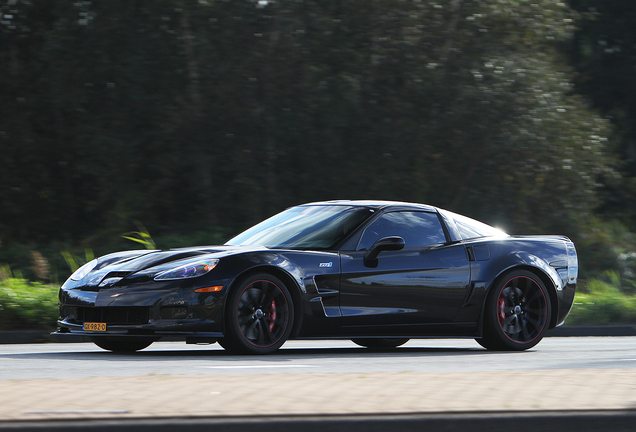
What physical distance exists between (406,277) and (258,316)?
5.15 feet

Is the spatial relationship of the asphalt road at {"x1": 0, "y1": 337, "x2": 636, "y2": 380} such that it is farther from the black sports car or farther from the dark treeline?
the dark treeline

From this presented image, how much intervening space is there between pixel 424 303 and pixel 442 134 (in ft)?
36.7

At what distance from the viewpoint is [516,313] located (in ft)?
32.1

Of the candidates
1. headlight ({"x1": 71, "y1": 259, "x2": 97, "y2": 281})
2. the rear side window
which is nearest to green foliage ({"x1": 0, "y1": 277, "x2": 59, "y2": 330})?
headlight ({"x1": 71, "y1": 259, "x2": 97, "y2": 281})

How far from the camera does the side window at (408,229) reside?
909 cm

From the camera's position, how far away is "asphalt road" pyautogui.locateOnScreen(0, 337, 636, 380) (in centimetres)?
706

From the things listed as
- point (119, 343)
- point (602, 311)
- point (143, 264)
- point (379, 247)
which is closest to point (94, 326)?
point (143, 264)

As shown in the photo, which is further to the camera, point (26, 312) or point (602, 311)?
point (602, 311)

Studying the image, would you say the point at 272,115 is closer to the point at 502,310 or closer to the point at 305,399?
the point at 502,310

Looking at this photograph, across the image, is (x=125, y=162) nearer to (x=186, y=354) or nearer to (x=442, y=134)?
(x=442, y=134)

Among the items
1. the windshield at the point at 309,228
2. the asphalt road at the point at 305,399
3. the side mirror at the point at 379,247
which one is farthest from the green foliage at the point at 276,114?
the asphalt road at the point at 305,399

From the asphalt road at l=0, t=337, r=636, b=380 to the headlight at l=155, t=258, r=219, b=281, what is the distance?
691 mm

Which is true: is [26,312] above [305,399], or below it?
below

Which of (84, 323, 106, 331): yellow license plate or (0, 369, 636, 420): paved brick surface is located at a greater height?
(0, 369, 636, 420): paved brick surface
